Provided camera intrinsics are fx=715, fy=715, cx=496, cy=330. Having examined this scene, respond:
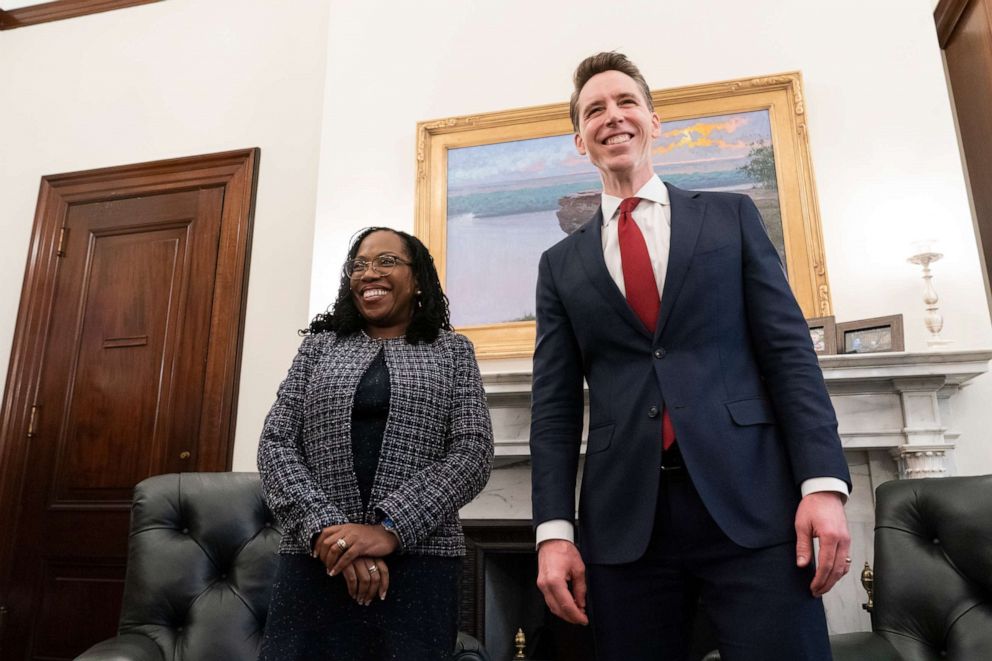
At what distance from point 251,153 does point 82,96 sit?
3.67ft

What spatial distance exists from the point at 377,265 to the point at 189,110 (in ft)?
8.31

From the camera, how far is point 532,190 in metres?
2.78

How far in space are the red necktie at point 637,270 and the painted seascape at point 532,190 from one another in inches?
58.6

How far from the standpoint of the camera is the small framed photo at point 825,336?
2229 mm

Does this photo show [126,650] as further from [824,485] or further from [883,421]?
[883,421]

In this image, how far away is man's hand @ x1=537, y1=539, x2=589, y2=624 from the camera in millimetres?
987

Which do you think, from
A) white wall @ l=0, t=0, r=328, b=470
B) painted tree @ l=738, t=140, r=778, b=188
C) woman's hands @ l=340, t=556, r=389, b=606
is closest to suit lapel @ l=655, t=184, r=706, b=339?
woman's hands @ l=340, t=556, r=389, b=606

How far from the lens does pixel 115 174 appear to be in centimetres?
355

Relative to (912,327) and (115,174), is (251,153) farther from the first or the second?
(912,327)

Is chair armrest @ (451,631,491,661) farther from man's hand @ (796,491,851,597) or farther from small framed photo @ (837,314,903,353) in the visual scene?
small framed photo @ (837,314,903,353)

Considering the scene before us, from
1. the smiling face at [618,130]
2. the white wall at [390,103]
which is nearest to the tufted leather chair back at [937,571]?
the white wall at [390,103]

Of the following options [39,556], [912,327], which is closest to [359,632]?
[912,327]

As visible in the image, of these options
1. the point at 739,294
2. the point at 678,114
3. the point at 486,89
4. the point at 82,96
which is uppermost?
the point at 82,96

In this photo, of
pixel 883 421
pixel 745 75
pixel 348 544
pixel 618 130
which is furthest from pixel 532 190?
pixel 348 544
